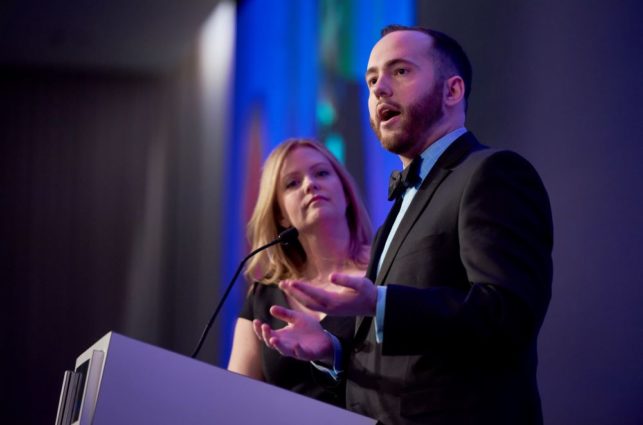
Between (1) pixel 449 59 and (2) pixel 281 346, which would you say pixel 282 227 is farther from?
(2) pixel 281 346

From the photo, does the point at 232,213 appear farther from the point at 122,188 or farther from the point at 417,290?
the point at 417,290

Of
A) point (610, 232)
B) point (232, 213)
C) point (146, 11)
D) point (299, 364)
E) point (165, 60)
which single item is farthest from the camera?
point (165, 60)

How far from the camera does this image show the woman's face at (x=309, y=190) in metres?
2.83

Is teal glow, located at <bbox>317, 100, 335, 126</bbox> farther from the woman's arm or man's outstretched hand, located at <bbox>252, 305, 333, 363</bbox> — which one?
man's outstretched hand, located at <bbox>252, 305, 333, 363</bbox>

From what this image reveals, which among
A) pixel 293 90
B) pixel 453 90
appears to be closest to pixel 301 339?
pixel 453 90

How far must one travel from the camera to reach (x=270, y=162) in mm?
2957

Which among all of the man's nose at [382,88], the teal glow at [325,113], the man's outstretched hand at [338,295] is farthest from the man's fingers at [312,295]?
the teal glow at [325,113]

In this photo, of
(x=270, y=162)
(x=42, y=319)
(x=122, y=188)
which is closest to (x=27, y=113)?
(x=122, y=188)

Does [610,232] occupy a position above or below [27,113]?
below

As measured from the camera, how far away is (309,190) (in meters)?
2.84

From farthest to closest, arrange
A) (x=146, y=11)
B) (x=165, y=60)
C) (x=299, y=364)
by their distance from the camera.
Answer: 1. (x=165, y=60)
2. (x=146, y=11)
3. (x=299, y=364)

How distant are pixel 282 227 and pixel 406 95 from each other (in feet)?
4.02

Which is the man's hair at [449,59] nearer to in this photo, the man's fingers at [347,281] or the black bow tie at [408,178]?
the black bow tie at [408,178]

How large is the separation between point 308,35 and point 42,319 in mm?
2082
